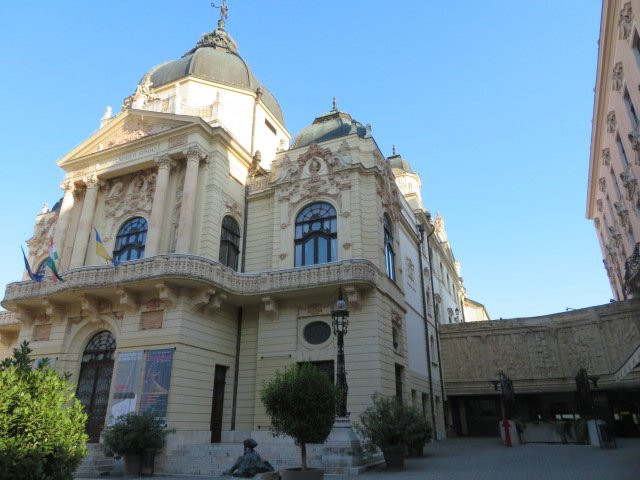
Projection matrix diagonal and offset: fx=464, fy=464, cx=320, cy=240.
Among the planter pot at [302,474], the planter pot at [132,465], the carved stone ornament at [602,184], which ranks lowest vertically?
the planter pot at [132,465]

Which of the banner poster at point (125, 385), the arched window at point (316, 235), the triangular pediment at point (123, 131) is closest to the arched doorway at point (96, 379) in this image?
the banner poster at point (125, 385)

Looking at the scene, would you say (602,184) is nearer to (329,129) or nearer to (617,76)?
(617,76)

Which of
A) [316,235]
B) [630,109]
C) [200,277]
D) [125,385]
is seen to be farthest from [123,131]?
[630,109]

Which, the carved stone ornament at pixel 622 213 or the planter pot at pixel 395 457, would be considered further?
the carved stone ornament at pixel 622 213

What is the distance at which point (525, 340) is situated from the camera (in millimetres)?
28203

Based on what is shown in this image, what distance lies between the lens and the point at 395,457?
14.5 m

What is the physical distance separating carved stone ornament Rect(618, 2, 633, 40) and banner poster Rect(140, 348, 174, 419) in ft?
76.2

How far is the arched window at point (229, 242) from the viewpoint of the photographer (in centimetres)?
2327

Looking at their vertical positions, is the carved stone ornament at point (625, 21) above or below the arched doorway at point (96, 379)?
above

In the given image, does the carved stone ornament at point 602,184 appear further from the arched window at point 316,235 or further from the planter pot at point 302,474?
the planter pot at point 302,474

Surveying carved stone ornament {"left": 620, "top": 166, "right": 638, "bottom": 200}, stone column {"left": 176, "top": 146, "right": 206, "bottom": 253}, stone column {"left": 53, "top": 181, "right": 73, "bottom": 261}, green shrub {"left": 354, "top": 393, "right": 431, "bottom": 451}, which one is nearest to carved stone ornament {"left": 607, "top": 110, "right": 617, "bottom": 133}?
carved stone ornament {"left": 620, "top": 166, "right": 638, "bottom": 200}

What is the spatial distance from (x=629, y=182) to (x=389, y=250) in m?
12.0

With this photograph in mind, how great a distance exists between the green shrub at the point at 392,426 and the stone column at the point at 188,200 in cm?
1119

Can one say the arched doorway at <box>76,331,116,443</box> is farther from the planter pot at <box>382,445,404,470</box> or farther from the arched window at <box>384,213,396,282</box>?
the arched window at <box>384,213,396,282</box>
